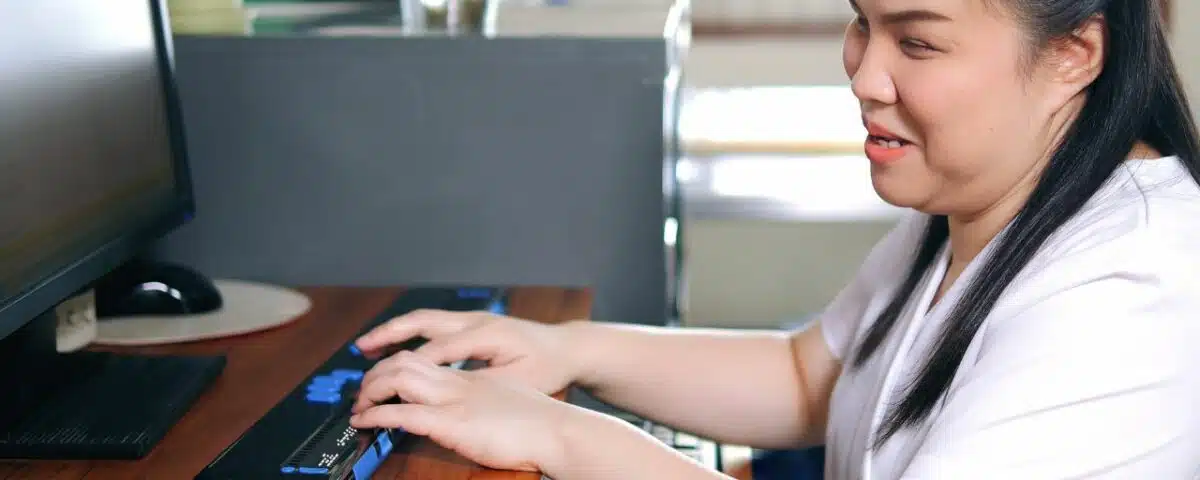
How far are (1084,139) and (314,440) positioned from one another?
1.69ft

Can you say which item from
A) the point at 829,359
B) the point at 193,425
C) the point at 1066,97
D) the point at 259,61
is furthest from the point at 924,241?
the point at 259,61

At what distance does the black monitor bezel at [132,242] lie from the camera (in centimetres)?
82

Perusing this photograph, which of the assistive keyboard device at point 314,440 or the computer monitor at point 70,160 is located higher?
the computer monitor at point 70,160

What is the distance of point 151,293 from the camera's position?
1134mm

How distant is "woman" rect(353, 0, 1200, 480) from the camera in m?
0.71

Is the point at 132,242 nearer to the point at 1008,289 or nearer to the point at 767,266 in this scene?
the point at 1008,289

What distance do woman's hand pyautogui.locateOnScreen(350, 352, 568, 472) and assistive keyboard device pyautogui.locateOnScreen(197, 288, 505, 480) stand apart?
0.02 metres

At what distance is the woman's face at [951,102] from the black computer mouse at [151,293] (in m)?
0.64

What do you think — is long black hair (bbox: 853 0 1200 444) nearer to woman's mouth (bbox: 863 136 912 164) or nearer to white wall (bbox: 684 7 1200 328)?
woman's mouth (bbox: 863 136 912 164)

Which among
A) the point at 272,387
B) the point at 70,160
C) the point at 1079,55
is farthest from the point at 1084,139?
the point at 70,160

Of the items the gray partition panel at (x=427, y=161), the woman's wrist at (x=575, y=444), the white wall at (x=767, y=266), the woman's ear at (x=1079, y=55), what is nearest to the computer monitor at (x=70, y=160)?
the gray partition panel at (x=427, y=161)

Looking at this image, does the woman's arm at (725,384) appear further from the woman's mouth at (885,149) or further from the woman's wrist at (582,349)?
the woman's mouth at (885,149)

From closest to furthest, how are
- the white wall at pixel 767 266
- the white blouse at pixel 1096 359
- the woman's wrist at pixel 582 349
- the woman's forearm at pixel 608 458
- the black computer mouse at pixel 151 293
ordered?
the white blouse at pixel 1096 359, the woman's forearm at pixel 608 458, the woman's wrist at pixel 582 349, the black computer mouse at pixel 151 293, the white wall at pixel 767 266

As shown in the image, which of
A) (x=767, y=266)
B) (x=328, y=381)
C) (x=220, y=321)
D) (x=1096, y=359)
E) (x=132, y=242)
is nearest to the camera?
(x=1096, y=359)
